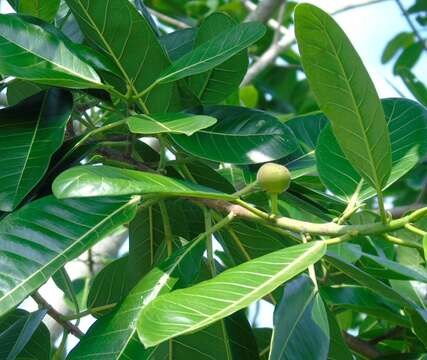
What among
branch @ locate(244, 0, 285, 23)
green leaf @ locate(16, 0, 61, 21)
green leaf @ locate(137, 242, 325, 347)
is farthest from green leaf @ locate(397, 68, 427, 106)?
green leaf @ locate(137, 242, 325, 347)

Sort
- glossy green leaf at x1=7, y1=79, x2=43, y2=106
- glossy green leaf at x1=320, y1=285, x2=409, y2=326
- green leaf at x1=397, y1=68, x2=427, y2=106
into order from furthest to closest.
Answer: green leaf at x1=397, y1=68, x2=427, y2=106, glossy green leaf at x1=320, y1=285, x2=409, y2=326, glossy green leaf at x1=7, y1=79, x2=43, y2=106

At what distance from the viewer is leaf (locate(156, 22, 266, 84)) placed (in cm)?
95

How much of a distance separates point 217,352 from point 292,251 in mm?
201

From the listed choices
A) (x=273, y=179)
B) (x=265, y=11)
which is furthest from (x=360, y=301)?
(x=265, y=11)

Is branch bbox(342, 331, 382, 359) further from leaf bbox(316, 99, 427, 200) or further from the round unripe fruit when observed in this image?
the round unripe fruit

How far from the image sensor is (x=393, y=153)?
1049 mm

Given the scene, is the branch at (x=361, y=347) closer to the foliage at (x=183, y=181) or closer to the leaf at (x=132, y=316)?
the foliage at (x=183, y=181)

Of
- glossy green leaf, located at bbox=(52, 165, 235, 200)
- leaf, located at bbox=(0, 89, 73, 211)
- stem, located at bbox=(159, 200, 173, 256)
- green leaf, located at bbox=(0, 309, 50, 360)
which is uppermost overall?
glossy green leaf, located at bbox=(52, 165, 235, 200)

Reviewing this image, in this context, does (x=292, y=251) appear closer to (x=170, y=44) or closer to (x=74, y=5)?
(x=74, y=5)

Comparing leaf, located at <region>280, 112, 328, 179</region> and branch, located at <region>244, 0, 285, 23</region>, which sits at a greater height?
leaf, located at <region>280, 112, 328, 179</region>

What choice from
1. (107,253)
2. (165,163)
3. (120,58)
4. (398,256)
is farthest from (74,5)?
(107,253)

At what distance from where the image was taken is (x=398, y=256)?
61.8 inches

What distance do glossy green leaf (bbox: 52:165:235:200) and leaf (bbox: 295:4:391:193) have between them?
0.17 metres

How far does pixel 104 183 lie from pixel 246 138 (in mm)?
363
